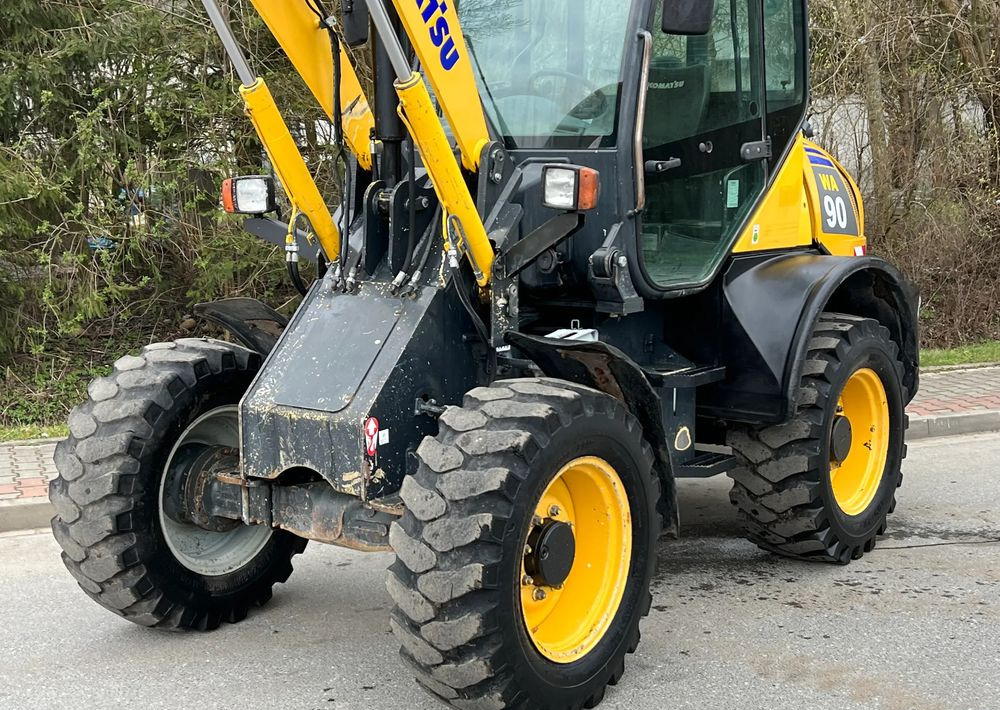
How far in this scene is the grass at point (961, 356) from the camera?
35.3 feet

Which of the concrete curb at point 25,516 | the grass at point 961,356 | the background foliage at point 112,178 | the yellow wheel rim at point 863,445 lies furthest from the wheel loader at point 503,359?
the grass at point 961,356

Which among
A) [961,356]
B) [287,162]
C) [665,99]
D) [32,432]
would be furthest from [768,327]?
[961,356]

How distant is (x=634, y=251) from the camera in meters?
4.75

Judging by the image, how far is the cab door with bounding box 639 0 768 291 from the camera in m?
4.96

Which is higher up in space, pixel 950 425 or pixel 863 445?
pixel 863 445

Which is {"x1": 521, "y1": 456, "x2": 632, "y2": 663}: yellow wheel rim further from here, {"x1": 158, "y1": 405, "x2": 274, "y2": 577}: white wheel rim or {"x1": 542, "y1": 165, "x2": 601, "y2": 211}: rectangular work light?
{"x1": 158, "y1": 405, "x2": 274, "y2": 577}: white wheel rim

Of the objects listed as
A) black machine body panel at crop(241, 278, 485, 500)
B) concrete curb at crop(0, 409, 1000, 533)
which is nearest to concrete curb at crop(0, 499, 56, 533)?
concrete curb at crop(0, 409, 1000, 533)

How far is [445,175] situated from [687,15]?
101cm

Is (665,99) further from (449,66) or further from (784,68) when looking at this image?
(449,66)

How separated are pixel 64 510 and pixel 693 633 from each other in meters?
2.48

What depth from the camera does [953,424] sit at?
27.9 ft

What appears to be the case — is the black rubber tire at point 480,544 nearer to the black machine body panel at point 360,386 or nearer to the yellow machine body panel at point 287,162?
the black machine body panel at point 360,386

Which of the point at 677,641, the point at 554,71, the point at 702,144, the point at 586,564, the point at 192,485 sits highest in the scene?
the point at 554,71

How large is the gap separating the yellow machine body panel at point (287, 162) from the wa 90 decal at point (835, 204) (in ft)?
8.58
